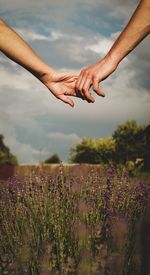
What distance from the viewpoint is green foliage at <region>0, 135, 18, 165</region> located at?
20.9 metres

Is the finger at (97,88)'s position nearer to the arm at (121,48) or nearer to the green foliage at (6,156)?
the arm at (121,48)

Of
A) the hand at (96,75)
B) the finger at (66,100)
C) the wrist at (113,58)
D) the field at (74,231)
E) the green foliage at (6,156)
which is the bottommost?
the field at (74,231)

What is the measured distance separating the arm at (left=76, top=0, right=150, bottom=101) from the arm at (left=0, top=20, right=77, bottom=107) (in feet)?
0.93

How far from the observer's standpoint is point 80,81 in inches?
132

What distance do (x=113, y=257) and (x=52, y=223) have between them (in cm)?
95

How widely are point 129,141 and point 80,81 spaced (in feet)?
45.7

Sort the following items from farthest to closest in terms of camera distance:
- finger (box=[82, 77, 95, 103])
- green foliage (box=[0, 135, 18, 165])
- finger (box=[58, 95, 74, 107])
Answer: green foliage (box=[0, 135, 18, 165]), finger (box=[58, 95, 74, 107]), finger (box=[82, 77, 95, 103])

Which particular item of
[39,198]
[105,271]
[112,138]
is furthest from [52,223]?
[112,138]

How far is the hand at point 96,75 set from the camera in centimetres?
319

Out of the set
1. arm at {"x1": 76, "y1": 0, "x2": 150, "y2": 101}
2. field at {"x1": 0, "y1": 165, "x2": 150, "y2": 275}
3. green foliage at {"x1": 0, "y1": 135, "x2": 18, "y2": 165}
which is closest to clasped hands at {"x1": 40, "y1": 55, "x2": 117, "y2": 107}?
arm at {"x1": 76, "y1": 0, "x2": 150, "y2": 101}

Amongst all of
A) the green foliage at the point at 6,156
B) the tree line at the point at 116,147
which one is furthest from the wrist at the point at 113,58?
the green foliage at the point at 6,156

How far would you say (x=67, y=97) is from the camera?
11.7ft

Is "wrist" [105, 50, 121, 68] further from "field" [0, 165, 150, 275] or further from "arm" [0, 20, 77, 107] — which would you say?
"field" [0, 165, 150, 275]

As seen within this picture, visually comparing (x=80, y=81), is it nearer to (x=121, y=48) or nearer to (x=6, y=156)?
(x=121, y=48)
